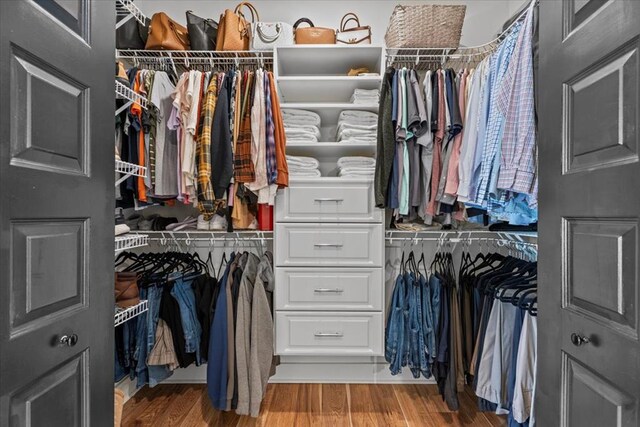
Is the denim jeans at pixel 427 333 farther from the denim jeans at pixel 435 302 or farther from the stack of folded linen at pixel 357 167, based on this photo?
the stack of folded linen at pixel 357 167

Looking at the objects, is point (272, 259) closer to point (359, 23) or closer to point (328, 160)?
point (328, 160)

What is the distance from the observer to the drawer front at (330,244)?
2.11 meters

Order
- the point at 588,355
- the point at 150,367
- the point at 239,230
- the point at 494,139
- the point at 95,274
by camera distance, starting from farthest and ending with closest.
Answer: the point at 239,230 → the point at 150,367 → the point at 494,139 → the point at 95,274 → the point at 588,355

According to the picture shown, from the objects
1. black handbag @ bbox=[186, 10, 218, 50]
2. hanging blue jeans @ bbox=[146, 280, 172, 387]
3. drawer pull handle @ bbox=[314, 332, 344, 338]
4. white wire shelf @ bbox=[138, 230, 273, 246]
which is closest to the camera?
hanging blue jeans @ bbox=[146, 280, 172, 387]

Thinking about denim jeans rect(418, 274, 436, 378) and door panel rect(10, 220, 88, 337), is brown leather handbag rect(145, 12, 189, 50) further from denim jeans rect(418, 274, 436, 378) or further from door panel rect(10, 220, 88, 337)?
denim jeans rect(418, 274, 436, 378)

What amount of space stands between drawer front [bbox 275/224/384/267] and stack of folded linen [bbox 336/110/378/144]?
0.52 meters

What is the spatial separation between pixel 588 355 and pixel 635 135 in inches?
17.6

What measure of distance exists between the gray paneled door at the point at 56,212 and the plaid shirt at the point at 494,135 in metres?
1.40

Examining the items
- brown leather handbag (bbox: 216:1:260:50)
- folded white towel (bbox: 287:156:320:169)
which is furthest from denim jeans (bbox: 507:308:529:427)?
brown leather handbag (bbox: 216:1:260:50)

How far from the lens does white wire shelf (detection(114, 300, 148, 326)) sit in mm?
1711

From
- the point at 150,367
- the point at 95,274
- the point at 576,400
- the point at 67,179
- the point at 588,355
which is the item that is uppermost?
the point at 67,179

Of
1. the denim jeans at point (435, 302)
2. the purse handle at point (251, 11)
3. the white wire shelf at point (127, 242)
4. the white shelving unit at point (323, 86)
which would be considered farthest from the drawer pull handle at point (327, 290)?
the purse handle at point (251, 11)

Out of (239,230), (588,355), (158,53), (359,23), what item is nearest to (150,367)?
(239,230)

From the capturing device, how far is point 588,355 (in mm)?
753
